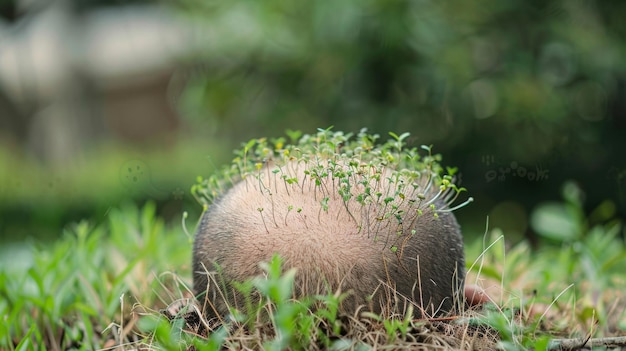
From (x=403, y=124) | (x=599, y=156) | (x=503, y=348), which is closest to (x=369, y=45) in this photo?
(x=403, y=124)

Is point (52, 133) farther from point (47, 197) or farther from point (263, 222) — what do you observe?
point (263, 222)

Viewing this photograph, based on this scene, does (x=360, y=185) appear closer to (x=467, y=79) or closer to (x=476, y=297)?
(x=476, y=297)

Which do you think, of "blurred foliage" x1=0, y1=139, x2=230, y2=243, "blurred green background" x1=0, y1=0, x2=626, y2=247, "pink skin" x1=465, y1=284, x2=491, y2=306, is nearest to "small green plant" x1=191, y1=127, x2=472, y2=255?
"pink skin" x1=465, y1=284, x2=491, y2=306

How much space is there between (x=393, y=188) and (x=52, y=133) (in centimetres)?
1268

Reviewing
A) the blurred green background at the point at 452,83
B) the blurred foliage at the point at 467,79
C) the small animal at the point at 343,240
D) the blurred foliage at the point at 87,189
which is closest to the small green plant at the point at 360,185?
the small animal at the point at 343,240

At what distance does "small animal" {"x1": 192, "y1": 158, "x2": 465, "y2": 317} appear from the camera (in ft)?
6.11

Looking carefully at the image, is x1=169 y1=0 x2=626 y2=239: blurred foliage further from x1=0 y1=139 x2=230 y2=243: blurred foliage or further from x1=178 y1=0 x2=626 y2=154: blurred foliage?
x1=0 y1=139 x2=230 y2=243: blurred foliage

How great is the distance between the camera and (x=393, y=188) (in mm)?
2033

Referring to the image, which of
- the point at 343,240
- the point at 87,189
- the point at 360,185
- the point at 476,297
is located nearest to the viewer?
the point at 343,240

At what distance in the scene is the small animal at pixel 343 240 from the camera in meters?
1.86

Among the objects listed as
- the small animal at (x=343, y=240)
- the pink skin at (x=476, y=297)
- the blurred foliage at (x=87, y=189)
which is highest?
the small animal at (x=343, y=240)

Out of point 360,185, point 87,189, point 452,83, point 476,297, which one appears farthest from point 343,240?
point 87,189

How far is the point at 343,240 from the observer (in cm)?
188

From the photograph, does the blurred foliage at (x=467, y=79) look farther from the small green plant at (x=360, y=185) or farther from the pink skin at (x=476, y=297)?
the pink skin at (x=476, y=297)
